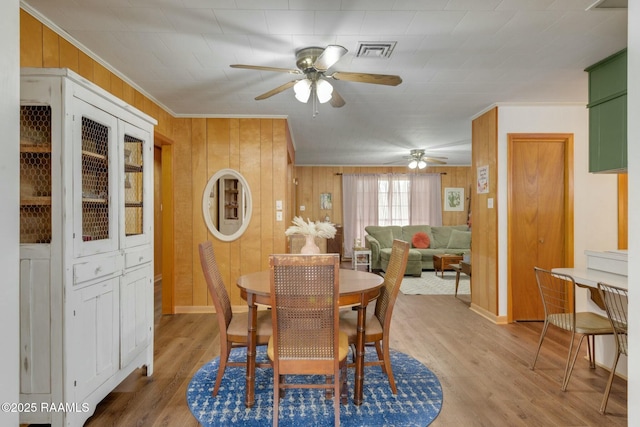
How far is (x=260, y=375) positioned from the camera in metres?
2.67

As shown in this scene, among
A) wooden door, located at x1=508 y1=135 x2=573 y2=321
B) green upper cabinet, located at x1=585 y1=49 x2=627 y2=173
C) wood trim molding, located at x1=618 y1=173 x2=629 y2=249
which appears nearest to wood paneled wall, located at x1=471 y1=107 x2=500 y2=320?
wooden door, located at x1=508 y1=135 x2=573 y2=321

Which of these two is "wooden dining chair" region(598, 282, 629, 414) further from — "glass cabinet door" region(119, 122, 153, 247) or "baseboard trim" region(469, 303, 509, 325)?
"glass cabinet door" region(119, 122, 153, 247)

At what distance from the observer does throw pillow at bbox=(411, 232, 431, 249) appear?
773cm

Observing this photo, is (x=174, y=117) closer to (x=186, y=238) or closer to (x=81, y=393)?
(x=186, y=238)

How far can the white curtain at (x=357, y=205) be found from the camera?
29.1ft

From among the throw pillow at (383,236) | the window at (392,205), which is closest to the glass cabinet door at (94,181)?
the throw pillow at (383,236)

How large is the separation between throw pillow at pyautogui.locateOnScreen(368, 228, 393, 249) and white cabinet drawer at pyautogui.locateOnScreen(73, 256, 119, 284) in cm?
602

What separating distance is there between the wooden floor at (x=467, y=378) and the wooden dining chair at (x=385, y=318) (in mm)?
470

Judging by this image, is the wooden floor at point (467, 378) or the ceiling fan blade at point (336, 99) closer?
the wooden floor at point (467, 378)

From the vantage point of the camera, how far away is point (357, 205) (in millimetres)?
8898

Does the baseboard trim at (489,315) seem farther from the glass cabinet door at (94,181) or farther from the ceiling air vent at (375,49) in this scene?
the glass cabinet door at (94,181)

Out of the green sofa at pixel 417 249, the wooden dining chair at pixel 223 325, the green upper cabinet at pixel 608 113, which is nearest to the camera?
the wooden dining chair at pixel 223 325

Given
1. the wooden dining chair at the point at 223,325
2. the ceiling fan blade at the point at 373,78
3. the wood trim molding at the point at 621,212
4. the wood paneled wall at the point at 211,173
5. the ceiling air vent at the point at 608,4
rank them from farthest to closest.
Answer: the wood paneled wall at the point at 211,173 → the wood trim molding at the point at 621,212 → the ceiling fan blade at the point at 373,78 → the wooden dining chair at the point at 223,325 → the ceiling air vent at the point at 608,4

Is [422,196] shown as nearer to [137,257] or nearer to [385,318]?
[385,318]
